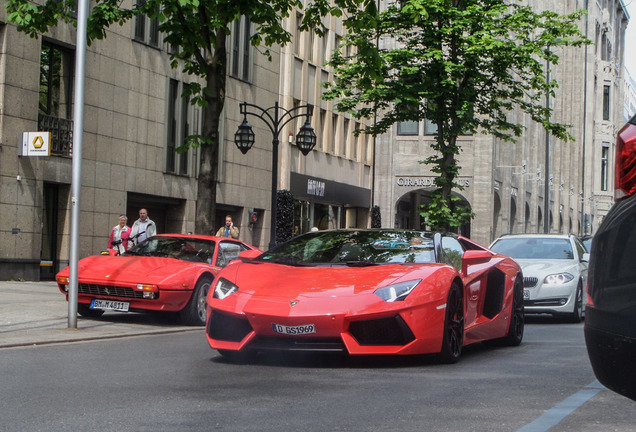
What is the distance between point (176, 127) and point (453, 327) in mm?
22717

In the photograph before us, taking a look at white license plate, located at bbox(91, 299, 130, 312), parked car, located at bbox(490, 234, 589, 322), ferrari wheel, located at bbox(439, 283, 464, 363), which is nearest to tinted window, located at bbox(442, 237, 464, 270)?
ferrari wheel, located at bbox(439, 283, 464, 363)

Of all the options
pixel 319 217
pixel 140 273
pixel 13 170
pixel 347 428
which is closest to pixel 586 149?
pixel 319 217

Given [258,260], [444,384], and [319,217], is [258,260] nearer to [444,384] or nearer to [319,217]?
[444,384]

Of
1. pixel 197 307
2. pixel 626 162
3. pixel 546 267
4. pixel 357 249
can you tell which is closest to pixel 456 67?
pixel 546 267

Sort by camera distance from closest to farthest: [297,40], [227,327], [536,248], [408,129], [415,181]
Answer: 1. [227,327]
2. [536,248]
3. [297,40]
4. [415,181]
5. [408,129]

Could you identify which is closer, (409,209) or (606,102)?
(409,209)

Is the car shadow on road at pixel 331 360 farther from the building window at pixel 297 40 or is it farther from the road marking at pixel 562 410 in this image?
the building window at pixel 297 40

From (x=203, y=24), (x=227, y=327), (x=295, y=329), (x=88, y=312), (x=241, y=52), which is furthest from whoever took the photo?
(x=241, y=52)

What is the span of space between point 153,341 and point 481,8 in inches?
700

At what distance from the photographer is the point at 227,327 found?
340 inches

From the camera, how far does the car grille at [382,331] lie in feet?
27.5

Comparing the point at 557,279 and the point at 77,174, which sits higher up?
the point at 77,174

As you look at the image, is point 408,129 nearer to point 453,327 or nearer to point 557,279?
point 557,279

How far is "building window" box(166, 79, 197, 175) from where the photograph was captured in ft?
100
